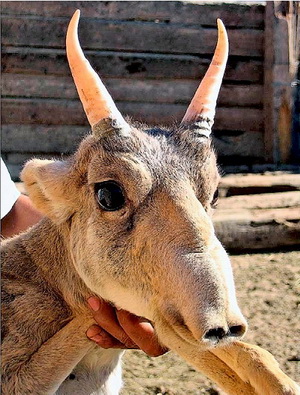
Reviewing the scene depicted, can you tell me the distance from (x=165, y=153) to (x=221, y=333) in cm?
88

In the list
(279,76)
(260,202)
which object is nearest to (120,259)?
(260,202)

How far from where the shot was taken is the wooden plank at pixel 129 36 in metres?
8.84

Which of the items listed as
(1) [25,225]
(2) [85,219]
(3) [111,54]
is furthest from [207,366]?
(3) [111,54]

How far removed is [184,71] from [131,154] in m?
6.10

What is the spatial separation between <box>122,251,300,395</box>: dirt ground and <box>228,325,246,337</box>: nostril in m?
1.85

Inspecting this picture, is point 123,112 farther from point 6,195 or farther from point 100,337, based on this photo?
point 100,337

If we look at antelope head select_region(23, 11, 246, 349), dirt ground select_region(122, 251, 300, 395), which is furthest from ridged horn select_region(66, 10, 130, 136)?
dirt ground select_region(122, 251, 300, 395)

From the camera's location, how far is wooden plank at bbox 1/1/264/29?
8828 millimetres

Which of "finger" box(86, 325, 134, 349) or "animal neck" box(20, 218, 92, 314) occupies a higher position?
"animal neck" box(20, 218, 92, 314)

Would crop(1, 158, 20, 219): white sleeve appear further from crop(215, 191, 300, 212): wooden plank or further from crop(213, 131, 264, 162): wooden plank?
crop(213, 131, 264, 162): wooden plank

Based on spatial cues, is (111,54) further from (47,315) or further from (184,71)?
(47,315)

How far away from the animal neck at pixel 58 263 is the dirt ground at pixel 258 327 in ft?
3.87

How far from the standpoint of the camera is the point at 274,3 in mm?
9023

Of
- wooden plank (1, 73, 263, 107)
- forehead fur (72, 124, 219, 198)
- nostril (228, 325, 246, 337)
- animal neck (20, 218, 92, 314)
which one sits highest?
forehead fur (72, 124, 219, 198)
